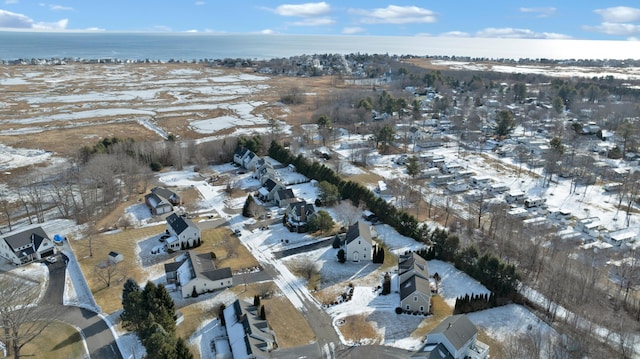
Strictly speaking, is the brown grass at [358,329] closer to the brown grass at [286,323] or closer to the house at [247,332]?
the brown grass at [286,323]

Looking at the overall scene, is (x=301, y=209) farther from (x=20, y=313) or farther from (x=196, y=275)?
(x=20, y=313)

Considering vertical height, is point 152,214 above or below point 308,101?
below

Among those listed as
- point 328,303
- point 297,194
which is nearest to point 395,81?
point 297,194

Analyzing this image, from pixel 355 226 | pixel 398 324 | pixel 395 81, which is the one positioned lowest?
pixel 398 324

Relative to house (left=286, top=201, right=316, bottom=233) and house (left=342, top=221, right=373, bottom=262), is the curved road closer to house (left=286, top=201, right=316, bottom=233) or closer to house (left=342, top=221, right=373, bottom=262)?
house (left=286, top=201, right=316, bottom=233)

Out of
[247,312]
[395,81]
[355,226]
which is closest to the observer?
[247,312]

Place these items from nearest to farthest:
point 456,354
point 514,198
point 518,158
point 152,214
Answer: point 456,354
point 152,214
point 514,198
point 518,158

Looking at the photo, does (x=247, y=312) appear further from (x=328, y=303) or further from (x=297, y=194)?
(x=297, y=194)
